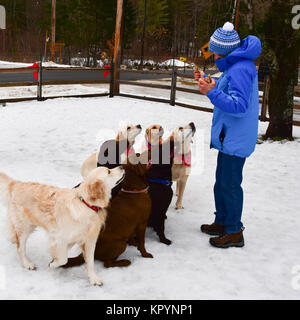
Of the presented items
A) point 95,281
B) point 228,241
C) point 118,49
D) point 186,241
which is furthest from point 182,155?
point 118,49

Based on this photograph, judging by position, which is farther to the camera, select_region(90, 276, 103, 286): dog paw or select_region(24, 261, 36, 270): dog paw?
select_region(24, 261, 36, 270): dog paw

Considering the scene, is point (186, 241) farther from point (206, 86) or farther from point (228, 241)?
point (206, 86)

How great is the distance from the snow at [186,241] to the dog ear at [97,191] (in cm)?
76

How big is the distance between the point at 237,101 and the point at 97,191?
1461 millimetres

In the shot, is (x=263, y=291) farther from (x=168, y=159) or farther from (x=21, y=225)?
(x=21, y=225)

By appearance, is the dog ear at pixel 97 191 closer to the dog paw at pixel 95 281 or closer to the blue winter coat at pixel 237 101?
the dog paw at pixel 95 281

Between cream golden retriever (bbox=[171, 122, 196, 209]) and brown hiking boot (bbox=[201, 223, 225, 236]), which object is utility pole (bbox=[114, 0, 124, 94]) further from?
brown hiking boot (bbox=[201, 223, 225, 236])

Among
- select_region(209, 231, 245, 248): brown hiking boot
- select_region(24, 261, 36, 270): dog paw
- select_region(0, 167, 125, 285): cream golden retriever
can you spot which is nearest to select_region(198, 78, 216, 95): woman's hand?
select_region(0, 167, 125, 285): cream golden retriever

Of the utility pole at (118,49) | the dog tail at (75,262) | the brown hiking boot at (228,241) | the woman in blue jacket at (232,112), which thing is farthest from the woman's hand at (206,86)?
the utility pole at (118,49)

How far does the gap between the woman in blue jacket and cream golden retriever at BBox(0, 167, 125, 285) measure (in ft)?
3.84

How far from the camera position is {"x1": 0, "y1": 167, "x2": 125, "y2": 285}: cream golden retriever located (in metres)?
2.93

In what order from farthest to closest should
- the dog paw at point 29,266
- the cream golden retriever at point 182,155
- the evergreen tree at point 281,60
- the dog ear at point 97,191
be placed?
1. the evergreen tree at point 281,60
2. the cream golden retriever at point 182,155
3. the dog paw at point 29,266
4. the dog ear at point 97,191

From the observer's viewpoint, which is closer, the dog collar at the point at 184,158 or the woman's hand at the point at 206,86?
the woman's hand at the point at 206,86

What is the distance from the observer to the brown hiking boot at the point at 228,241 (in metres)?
3.89
